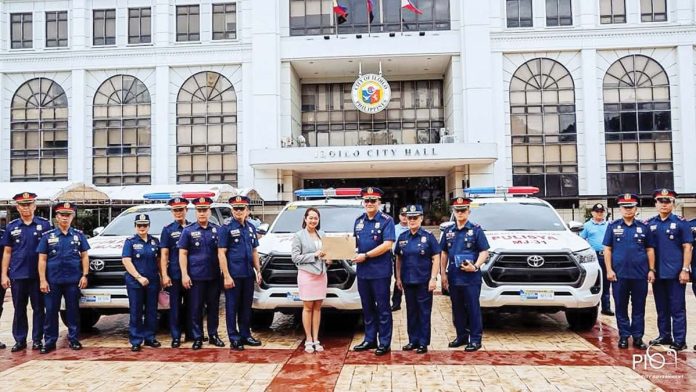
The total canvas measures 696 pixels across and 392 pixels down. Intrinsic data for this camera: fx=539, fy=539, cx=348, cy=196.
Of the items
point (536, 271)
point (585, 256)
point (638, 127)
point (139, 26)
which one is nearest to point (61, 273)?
point (536, 271)

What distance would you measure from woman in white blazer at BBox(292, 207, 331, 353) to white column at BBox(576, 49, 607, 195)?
75.7 ft

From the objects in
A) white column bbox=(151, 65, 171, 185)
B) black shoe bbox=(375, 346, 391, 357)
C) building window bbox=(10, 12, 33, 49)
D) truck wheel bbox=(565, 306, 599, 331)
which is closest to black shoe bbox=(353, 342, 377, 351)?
black shoe bbox=(375, 346, 391, 357)

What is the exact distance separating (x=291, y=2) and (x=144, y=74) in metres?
8.46

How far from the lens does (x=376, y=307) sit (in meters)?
6.56

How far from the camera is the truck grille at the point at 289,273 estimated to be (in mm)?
6953

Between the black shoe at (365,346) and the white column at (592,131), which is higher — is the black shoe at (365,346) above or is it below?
below

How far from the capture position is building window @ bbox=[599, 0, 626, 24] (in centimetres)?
2627

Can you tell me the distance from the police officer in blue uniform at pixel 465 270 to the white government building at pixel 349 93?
18.5 meters

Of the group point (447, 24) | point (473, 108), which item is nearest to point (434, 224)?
point (473, 108)

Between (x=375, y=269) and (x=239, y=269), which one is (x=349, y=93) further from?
(x=375, y=269)

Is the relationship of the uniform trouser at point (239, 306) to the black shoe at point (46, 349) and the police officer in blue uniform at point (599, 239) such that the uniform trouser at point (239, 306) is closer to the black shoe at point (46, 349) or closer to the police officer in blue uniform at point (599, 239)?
the black shoe at point (46, 349)

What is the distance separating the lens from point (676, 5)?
25.8 metres

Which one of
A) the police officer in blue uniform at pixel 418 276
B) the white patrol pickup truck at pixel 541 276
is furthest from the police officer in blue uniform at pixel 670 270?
the police officer in blue uniform at pixel 418 276

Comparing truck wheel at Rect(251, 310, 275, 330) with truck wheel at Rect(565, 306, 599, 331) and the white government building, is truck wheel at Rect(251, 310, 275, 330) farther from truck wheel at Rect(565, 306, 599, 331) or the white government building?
the white government building
